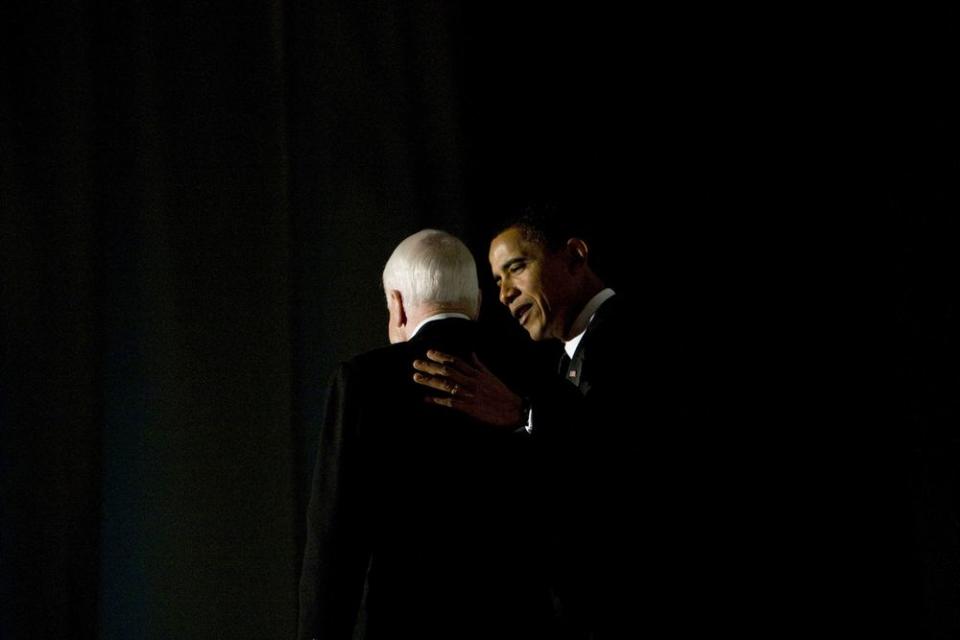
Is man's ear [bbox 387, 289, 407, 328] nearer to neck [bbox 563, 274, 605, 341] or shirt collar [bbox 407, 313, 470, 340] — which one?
shirt collar [bbox 407, 313, 470, 340]

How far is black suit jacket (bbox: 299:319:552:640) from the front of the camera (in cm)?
155

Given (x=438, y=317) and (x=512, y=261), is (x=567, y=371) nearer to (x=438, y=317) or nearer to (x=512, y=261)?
(x=512, y=261)

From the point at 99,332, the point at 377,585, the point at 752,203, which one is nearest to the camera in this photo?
the point at 377,585

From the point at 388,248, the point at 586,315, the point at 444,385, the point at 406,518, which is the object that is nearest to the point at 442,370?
the point at 444,385

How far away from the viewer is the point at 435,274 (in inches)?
65.2

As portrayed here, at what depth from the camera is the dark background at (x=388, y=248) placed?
7.37 feet

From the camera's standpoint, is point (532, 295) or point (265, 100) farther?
point (265, 100)

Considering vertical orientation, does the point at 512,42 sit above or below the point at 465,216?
above

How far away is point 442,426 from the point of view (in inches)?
63.0

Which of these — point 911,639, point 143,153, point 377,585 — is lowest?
point 911,639

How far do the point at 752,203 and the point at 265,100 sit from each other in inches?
57.4

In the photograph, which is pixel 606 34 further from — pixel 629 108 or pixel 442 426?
pixel 442 426

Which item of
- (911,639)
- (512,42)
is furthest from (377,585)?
(512,42)

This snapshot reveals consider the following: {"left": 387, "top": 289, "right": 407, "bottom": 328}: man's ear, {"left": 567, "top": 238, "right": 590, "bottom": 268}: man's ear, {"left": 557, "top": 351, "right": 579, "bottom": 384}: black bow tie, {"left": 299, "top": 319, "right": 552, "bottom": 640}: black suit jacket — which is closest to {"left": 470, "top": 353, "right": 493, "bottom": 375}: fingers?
{"left": 299, "top": 319, "right": 552, "bottom": 640}: black suit jacket
